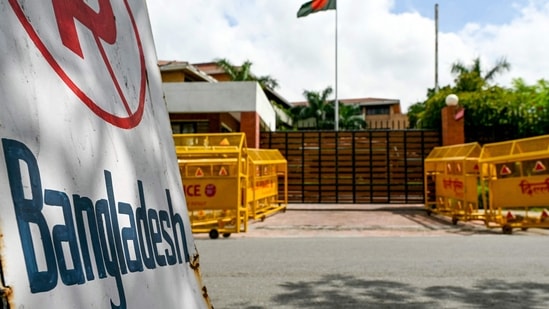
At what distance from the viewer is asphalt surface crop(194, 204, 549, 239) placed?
10562 millimetres

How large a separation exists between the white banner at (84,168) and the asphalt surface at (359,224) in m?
7.88

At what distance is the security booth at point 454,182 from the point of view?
11594mm

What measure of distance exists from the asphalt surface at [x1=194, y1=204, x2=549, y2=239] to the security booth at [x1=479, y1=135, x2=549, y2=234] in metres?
0.26

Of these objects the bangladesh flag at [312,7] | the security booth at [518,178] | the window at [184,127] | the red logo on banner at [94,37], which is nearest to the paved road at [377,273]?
the security booth at [518,178]

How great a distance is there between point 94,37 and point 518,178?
33.0ft

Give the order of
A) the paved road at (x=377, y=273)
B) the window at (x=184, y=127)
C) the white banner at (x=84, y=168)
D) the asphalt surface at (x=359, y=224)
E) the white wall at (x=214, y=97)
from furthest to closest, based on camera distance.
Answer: the window at (x=184, y=127)
the white wall at (x=214, y=97)
the asphalt surface at (x=359, y=224)
the paved road at (x=377, y=273)
the white banner at (x=84, y=168)

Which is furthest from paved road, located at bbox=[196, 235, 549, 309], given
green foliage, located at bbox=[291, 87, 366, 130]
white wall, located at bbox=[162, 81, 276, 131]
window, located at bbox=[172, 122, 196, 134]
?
green foliage, located at bbox=[291, 87, 366, 130]

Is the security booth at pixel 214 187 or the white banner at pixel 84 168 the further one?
the security booth at pixel 214 187

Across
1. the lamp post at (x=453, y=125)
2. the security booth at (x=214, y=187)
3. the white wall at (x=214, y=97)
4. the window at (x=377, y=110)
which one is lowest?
the security booth at (x=214, y=187)

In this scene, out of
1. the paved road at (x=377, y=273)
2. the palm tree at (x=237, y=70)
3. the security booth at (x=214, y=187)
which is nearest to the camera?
the paved road at (x=377, y=273)

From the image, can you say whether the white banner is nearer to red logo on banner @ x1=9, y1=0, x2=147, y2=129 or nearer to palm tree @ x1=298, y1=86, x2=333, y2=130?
red logo on banner @ x1=9, y1=0, x2=147, y2=129

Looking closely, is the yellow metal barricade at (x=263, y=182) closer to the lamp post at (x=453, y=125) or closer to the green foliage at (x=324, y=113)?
the lamp post at (x=453, y=125)

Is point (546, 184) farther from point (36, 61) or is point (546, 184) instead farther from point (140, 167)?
point (36, 61)

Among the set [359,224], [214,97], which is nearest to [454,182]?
[359,224]
